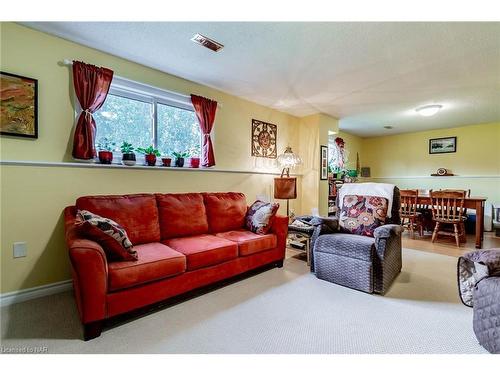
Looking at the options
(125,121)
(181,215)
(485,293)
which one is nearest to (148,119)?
(125,121)

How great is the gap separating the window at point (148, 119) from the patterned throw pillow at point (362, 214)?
2.06 m

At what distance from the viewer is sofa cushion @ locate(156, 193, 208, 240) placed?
250 centimetres

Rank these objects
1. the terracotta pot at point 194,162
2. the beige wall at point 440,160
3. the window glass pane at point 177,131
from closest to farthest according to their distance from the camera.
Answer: the window glass pane at point 177,131 → the terracotta pot at point 194,162 → the beige wall at point 440,160

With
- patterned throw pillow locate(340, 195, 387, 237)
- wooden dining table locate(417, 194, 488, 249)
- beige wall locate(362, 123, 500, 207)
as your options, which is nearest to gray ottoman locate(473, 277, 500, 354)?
patterned throw pillow locate(340, 195, 387, 237)

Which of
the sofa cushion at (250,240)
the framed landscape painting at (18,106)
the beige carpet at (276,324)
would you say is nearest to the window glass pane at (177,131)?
the framed landscape painting at (18,106)

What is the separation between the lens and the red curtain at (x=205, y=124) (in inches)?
125

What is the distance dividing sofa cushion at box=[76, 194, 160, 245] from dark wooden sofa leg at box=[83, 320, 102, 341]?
0.77 metres

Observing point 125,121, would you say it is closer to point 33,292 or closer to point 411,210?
point 33,292

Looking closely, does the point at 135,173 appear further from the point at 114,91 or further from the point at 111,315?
the point at 111,315

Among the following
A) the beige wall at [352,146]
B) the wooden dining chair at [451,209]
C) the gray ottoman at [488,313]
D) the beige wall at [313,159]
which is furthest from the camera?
the beige wall at [352,146]

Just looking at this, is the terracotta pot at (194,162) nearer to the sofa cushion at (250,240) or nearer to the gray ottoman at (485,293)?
the sofa cushion at (250,240)

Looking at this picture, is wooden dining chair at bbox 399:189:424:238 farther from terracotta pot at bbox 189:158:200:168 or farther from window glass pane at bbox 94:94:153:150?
window glass pane at bbox 94:94:153:150

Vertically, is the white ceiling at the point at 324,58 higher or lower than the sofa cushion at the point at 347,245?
higher
